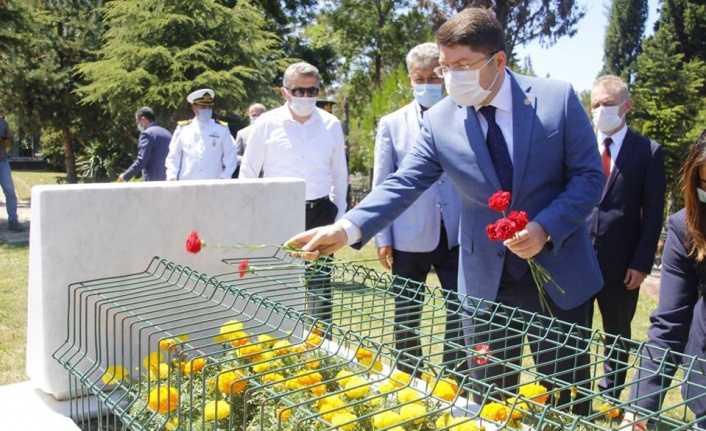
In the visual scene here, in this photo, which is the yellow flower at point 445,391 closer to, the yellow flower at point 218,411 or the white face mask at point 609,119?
the yellow flower at point 218,411

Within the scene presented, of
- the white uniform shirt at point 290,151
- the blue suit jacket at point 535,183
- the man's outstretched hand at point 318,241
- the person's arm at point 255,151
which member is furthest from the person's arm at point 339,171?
the man's outstretched hand at point 318,241

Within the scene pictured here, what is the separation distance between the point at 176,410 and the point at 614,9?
31.9 meters

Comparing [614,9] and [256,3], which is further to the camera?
[614,9]

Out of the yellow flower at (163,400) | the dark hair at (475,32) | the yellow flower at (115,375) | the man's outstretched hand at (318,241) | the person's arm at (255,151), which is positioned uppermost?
the dark hair at (475,32)

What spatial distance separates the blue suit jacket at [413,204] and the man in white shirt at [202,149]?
4.04 metres

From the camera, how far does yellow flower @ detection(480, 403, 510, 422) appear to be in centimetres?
179

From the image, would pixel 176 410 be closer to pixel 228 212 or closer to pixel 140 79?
pixel 228 212

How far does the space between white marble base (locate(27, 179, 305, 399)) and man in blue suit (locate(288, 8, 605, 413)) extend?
2.59ft

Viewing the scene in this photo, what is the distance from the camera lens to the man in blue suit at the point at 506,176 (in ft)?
8.61

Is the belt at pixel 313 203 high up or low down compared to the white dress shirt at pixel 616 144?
down

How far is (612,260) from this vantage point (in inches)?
160

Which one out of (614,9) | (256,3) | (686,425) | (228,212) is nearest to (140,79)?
(256,3)

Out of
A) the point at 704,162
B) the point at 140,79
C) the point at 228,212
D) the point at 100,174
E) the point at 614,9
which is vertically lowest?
the point at 100,174

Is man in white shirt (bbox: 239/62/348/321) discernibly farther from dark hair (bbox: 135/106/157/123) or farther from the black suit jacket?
dark hair (bbox: 135/106/157/123)
